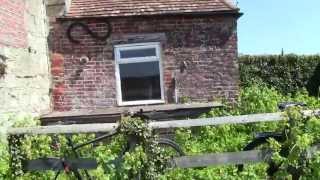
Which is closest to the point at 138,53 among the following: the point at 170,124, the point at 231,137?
the point at 231,137

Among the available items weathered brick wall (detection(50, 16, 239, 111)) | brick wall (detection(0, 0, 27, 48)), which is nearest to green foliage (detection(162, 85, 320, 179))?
weathered brick wall (detection(50, 16, 239, 111))

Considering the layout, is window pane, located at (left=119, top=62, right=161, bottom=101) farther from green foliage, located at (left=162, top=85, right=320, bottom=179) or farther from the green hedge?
the green hedge

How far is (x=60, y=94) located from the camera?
1263 cm

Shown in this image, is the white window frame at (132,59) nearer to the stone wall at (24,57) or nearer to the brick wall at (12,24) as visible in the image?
the stone wall at (24,57)

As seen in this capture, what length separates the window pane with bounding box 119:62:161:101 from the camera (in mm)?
12688

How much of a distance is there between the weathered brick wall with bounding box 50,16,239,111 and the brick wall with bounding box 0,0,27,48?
1481mm

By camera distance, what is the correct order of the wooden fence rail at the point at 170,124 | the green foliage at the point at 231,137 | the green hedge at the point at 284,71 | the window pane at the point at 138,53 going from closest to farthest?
1. the green foliage at the point at 231,137
2. the wooden fence rail at the point at 170,124
3. the window pane at the point at 138,53
4. the green hedge at the point at 284,71

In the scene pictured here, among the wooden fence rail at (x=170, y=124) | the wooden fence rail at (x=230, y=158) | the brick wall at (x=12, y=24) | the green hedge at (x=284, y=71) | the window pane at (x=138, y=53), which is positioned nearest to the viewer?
the wooden fence rail at (x=230, y=158)

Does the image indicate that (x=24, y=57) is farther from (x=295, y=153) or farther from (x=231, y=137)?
(x=295, y=153)

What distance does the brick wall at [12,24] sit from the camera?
10.2 metres

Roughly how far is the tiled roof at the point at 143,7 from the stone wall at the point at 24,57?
0.92 m

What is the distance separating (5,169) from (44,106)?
5.64m

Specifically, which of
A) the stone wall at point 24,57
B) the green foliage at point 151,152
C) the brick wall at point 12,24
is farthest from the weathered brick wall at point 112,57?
the green foliage at point 151,152

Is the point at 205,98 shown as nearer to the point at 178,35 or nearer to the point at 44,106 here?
the point at 178,35
